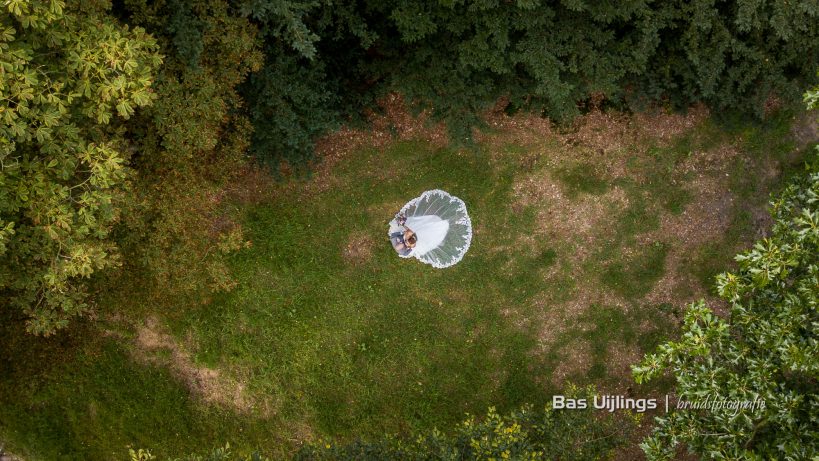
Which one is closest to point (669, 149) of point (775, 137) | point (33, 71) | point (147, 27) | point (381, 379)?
point (775, 137)

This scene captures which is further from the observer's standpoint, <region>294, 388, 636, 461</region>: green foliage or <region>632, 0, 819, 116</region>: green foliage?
<region>632, 0, 819, 116</region>: green foliage

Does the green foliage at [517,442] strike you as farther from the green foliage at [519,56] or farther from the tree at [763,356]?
the green foliage at [519,56]

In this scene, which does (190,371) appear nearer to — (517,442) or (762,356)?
(517,442)

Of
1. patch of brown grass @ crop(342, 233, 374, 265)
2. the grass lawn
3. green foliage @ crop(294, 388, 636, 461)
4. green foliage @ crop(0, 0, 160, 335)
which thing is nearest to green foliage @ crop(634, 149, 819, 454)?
green foliage @ crop(294, 388, 636, 461)

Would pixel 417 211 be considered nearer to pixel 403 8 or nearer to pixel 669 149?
pixel 403 8

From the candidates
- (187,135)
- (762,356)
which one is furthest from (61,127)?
(762,356)

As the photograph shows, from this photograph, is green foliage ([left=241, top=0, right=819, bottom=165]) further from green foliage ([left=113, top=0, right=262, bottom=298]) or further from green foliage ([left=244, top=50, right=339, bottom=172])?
green foliage ([left=113, top=0, right=262, bottom=298])
